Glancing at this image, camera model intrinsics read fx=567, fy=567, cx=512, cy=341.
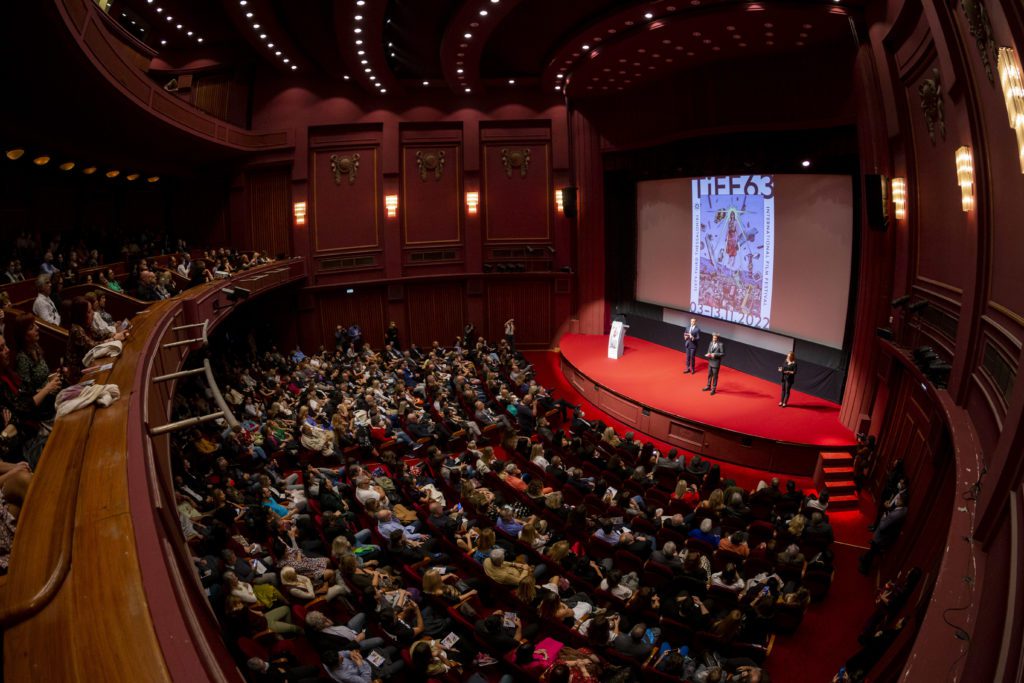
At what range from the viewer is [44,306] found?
5.98m

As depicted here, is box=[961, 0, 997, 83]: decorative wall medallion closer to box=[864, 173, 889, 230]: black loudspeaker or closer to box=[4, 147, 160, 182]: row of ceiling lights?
box=[864, 173, 889, 230]: black loudspeaker

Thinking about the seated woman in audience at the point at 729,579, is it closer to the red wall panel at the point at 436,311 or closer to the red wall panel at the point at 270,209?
the red wall panel at the point at 436,311

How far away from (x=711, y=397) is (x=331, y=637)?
28.2 feet

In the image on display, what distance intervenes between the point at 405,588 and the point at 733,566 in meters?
3.40

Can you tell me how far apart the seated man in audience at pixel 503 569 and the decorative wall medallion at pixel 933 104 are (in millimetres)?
6642

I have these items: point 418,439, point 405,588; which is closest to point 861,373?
point 418,439

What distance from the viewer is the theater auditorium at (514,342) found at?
3.32m

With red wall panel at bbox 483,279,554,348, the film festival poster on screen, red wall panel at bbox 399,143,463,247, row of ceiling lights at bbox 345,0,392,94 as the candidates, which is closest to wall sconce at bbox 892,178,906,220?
the film festival poster on screen

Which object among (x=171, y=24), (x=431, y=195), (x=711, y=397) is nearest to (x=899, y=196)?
(x=711, y=397)

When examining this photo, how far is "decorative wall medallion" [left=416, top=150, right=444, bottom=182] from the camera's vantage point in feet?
53.6

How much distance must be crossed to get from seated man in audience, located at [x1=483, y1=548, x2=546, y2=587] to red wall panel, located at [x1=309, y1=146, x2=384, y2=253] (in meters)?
12.2

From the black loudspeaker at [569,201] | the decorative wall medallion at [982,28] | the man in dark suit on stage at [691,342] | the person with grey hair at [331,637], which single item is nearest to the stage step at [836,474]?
the man in dark suit on stage at [691,342]

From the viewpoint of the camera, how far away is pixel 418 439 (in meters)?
9.54

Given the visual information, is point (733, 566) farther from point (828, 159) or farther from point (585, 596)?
point (828, 159)
